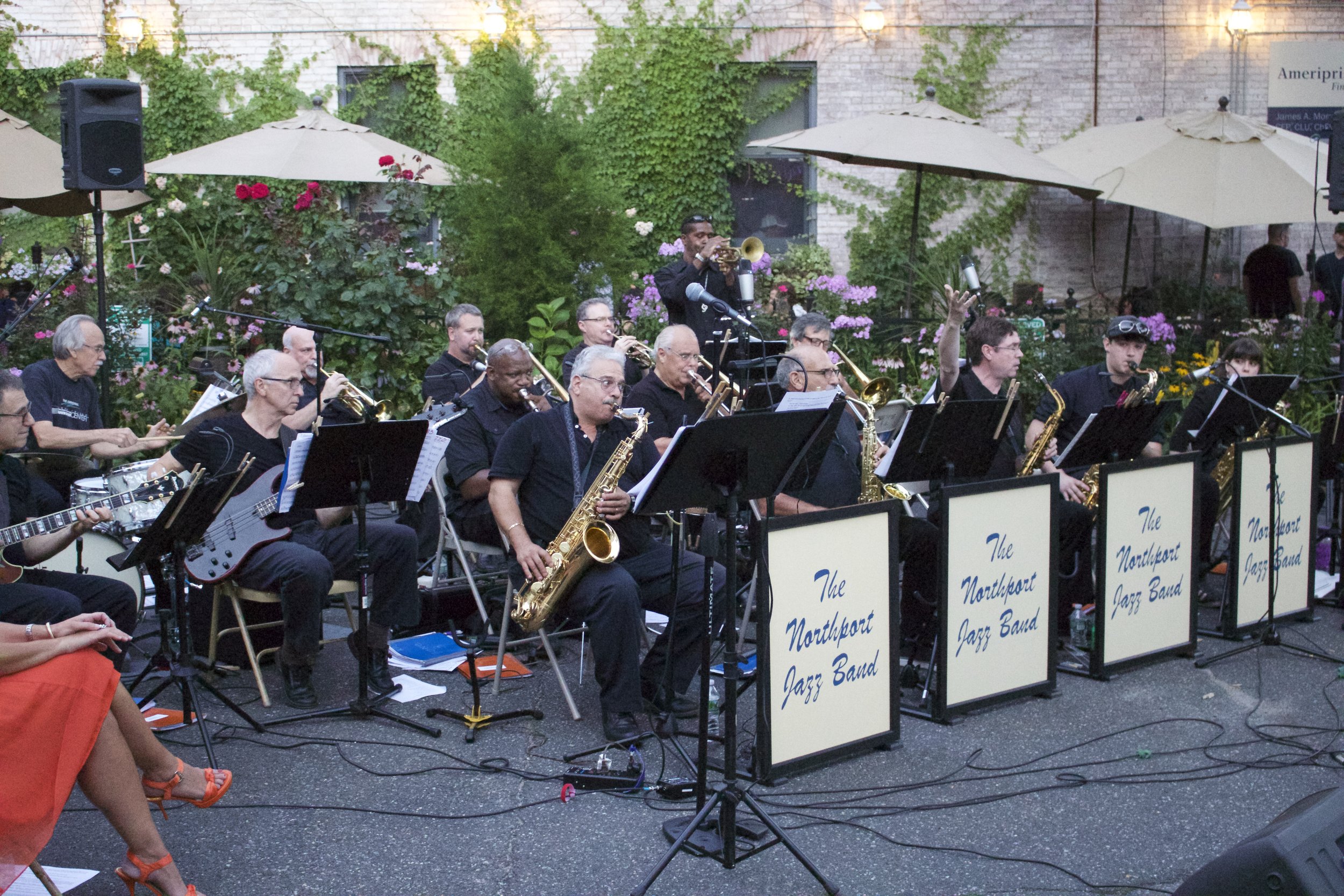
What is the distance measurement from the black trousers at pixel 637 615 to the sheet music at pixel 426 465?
53 centimetres

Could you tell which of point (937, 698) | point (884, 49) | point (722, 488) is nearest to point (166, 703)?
point (722, 488)

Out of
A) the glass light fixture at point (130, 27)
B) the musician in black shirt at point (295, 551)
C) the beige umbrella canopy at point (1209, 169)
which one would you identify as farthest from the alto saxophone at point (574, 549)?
the glass light fixture at point (130, 27)

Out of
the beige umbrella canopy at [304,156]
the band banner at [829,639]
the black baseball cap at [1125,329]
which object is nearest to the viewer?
the band banner at [829,639]

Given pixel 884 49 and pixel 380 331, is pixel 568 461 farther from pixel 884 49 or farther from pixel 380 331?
pixel 884 49

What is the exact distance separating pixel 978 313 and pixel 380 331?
5.50 meters

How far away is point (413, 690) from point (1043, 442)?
11.7 feet

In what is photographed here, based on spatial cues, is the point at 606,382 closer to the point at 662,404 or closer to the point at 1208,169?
the point at 662,404

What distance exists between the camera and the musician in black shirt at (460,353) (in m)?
7.36

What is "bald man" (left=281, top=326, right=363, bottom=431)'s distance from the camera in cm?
588

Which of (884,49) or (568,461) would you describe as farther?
(884,49)

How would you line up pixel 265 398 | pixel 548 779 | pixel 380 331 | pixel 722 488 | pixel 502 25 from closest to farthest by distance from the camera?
pixel 722 488
pixel 548 779
pixel 265 398
pixel 380 331
pixel 502 25

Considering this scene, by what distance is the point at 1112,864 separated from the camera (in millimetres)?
3820

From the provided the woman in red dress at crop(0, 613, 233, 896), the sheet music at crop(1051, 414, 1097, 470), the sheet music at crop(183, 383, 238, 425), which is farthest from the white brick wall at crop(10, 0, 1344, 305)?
the woman in red dress at crop(0, 613, 233, 896)

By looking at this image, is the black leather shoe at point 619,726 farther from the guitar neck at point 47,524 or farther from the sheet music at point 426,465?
the guitar neck at point 47,524
